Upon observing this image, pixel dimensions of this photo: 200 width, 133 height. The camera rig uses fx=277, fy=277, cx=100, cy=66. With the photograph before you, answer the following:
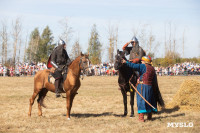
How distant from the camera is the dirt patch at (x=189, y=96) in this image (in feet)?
39.0

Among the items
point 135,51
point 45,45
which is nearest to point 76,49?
point 45,45

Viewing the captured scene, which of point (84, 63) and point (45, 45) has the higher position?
point (45, 45)

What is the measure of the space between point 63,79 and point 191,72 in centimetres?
4169

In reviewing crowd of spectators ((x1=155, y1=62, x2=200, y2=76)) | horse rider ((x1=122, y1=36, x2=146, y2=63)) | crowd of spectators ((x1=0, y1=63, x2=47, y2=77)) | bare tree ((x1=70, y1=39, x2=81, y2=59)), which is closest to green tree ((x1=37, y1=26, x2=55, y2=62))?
bare tree ((x1=70, y1=39, x2=81, y2=59))

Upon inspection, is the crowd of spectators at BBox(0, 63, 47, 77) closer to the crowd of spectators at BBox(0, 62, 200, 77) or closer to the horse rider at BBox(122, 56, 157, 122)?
Answer: the crowd of spectators at BBox(0, 62, 200, 77)

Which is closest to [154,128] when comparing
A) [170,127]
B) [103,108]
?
[170,127]

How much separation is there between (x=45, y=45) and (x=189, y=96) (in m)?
75.7

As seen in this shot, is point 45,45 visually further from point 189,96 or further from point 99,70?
point 189,96

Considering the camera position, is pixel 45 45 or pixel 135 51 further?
pixel 45 45

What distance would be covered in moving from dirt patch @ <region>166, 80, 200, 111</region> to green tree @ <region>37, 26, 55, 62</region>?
230ft

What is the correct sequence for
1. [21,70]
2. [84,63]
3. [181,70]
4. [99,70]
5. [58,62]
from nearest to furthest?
[84,63]
[58,62]
[21,70]
[99,70]
[181,70]

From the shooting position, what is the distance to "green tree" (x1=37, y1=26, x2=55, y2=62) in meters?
81.0

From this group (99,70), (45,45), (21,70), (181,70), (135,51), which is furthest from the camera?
(45,45)

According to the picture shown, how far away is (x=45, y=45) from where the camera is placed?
8462cm
